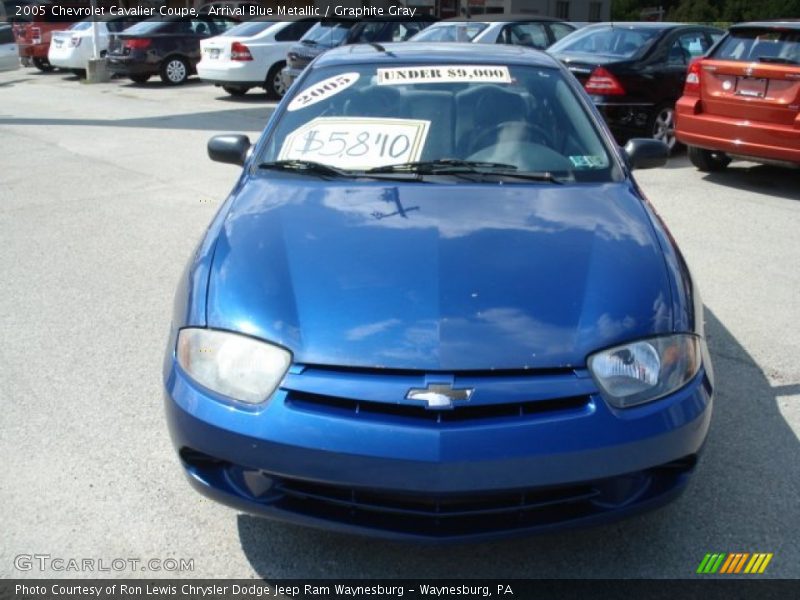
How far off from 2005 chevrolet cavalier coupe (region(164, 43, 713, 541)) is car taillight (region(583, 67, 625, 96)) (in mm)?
6315

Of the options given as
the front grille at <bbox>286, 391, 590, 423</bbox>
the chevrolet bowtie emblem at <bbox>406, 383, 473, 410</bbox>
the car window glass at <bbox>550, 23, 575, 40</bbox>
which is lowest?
the car window glass at <bbox>550, 23, 575, 40</bbox>

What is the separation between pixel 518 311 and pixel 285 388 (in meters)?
0.75

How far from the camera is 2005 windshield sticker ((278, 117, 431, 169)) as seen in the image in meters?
3.61

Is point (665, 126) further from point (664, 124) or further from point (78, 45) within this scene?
point (78, 45)

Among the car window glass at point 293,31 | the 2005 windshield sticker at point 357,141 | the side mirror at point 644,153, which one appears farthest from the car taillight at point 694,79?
the car window glass at point 293,31

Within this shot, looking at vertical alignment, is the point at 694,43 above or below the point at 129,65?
above

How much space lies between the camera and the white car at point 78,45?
20719 mm

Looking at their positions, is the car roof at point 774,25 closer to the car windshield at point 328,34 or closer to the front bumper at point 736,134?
the front bumper at point 736,134

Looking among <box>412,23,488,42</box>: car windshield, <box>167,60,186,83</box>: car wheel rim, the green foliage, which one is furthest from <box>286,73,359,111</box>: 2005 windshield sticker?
the green foliage

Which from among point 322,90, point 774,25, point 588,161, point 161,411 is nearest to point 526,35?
point 774,25

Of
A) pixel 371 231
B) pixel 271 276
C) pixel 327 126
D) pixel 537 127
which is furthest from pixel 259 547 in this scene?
pixel 537 127

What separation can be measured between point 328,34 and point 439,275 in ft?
45.0

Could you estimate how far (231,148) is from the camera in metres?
4.20

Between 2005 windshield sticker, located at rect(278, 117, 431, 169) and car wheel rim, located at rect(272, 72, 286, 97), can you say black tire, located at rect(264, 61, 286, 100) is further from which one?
2005 windshield sticker, located at rect(278, 117, 431, 169)
